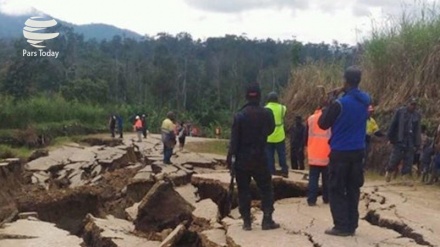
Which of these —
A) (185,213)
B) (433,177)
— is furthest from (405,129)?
(185,213)

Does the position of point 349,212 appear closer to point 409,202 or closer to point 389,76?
point 409,202

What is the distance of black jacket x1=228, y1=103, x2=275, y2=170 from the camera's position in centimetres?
649

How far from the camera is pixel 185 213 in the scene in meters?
8.45

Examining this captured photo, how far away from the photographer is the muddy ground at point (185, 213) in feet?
21.7

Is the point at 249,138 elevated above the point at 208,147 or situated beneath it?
elevated above

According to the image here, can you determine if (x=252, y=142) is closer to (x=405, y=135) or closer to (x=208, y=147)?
(x=405, y=135)

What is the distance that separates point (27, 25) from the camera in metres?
33.8

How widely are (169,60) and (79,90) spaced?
1775cm

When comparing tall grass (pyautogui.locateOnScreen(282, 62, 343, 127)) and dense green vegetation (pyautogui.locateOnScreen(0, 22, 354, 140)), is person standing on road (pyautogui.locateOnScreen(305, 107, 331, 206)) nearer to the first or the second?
tall grass (pyautogui.locateOnScreen(282, 62, 343, 127))

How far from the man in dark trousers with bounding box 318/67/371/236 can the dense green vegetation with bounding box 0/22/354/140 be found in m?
12.1

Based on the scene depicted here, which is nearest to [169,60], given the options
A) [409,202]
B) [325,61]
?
[325,61]

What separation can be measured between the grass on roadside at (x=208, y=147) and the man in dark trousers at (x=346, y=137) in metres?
12.6

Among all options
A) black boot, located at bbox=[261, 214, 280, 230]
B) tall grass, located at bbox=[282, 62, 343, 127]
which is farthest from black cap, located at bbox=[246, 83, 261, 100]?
tall grass, located at bbox=[282, 62, 343, 127]

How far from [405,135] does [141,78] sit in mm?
50590
